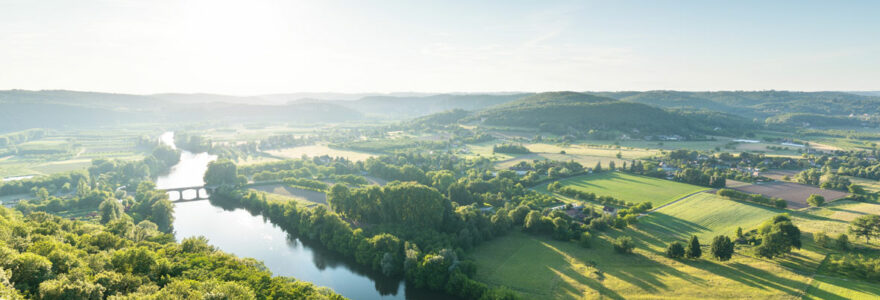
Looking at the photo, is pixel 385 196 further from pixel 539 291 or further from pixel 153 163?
pixel 153 163

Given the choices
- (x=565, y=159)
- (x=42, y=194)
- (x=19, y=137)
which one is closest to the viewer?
(x=42, y=194)

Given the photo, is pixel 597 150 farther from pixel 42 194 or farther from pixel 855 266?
pixel 42 194

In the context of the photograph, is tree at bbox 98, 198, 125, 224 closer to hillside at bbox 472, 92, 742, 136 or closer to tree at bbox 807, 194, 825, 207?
tree at bbox 807, 194, 825, 207

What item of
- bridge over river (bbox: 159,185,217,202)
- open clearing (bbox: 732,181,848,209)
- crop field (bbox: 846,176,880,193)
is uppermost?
crop field (bbox: 846,176,880,193)

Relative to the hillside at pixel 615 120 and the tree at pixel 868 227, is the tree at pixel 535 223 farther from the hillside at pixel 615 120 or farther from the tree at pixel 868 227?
the hillside at pixel 615 120

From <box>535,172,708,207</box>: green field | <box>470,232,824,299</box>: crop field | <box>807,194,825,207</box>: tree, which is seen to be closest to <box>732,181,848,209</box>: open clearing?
<box>807,194,825,207</box>: tree

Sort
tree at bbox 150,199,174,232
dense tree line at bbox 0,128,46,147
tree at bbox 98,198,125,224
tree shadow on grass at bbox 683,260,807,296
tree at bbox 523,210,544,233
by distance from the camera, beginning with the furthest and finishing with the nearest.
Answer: dense tree line at bbox 0,128,46,147
tree at bbox 150,199,174,232
tree at bbox 98,198,125,224
tree at bbox 523,210,544,233
tree shadow on grass at bbox 683,260,807,296

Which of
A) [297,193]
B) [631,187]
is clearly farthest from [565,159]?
[297,193]
